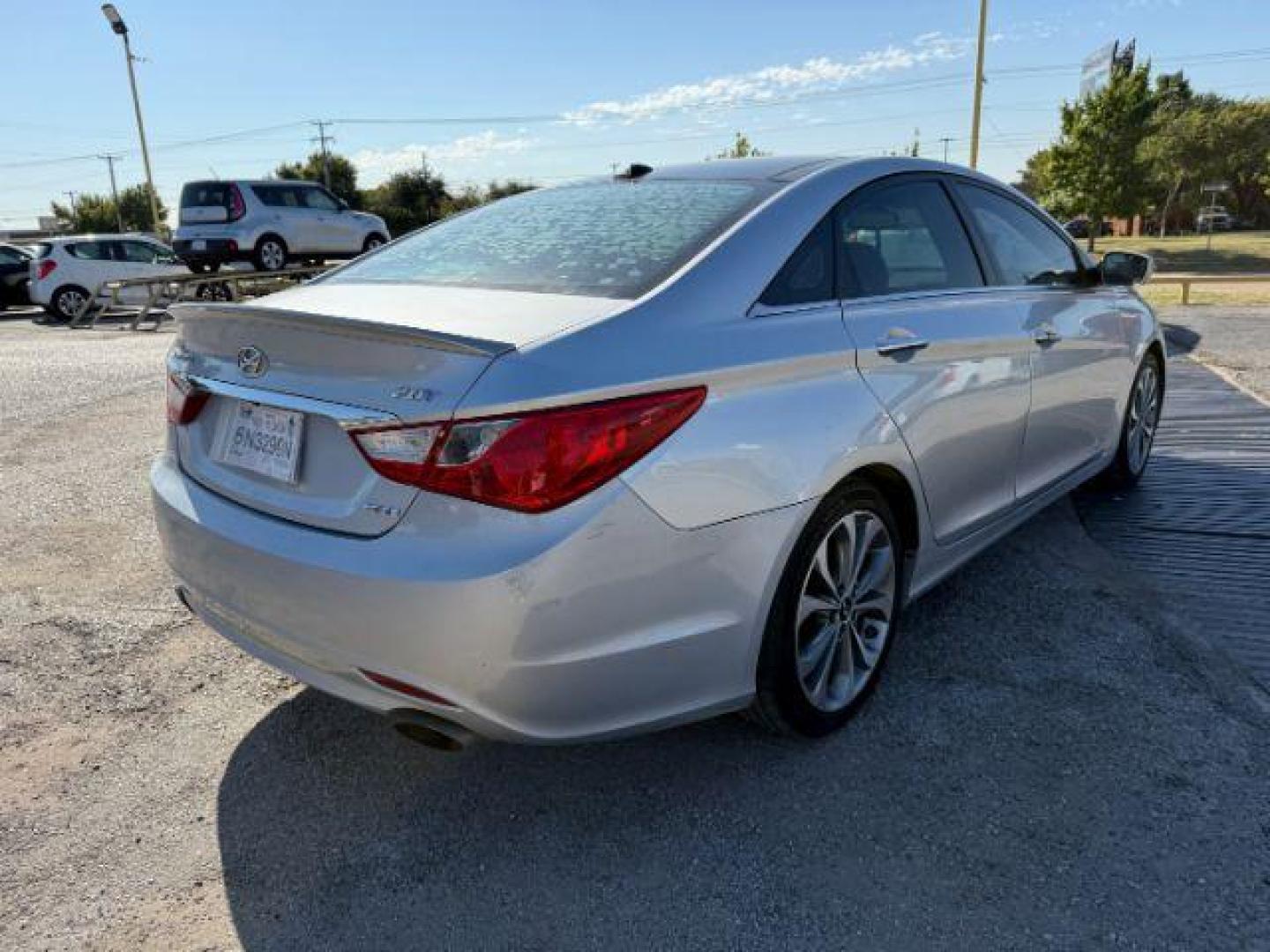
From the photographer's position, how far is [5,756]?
286cm

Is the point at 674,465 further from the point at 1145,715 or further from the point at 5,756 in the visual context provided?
the point at 5,756

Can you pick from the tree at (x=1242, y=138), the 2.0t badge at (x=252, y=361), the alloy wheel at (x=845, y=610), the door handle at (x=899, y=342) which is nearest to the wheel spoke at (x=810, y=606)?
the alloy wheel at (x=845, y=610)

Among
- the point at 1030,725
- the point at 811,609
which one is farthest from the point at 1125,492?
the point at 811,609

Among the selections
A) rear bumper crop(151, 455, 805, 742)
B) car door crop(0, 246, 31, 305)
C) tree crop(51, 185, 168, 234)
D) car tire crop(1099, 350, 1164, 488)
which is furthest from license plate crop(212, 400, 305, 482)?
tree crop(51, 185, 168, 234)

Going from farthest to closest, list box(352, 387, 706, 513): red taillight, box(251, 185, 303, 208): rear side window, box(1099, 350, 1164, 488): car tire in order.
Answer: box(251, 185, 303, 208): rear side window, box(1099, 350, 1164, 488): car tire, box(352, 387, 706, 513): red taillight

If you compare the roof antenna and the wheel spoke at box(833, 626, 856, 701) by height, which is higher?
the roof antenna

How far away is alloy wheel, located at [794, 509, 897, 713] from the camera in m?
2.73

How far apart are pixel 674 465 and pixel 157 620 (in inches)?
101

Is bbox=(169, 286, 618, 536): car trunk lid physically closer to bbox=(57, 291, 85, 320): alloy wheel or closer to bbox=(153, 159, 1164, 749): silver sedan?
bbox=(153, 159, 1164, 749): silver sedan

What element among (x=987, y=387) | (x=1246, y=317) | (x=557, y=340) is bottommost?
(x=1246, y=317)

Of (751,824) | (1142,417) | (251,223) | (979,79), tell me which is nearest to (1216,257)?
(979,79)

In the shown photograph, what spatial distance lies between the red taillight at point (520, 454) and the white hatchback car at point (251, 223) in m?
18.3

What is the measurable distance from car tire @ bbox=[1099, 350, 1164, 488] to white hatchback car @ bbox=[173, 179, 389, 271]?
16.4 metres

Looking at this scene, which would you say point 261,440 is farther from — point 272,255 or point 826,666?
point 272,255
